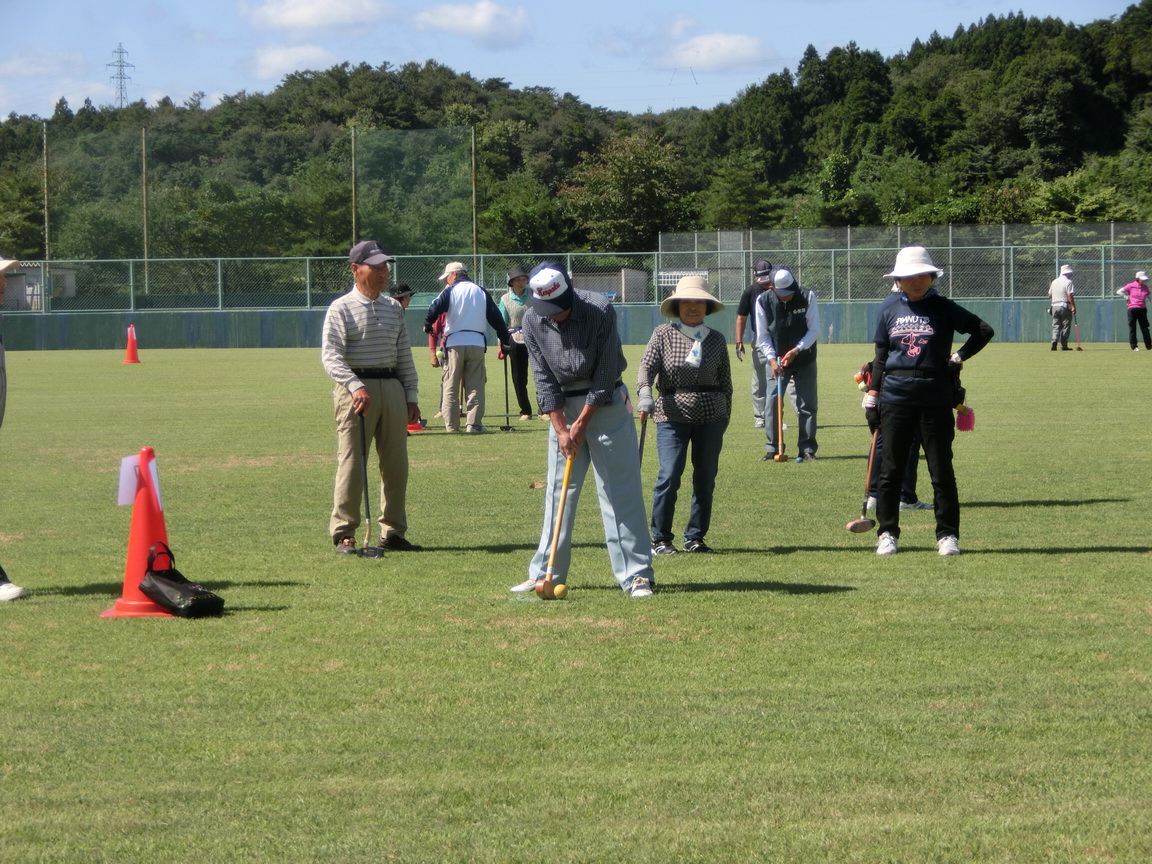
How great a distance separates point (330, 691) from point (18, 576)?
141 inches

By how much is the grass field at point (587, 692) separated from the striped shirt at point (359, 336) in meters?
1.26

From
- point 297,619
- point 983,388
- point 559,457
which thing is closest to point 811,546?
point 559,457

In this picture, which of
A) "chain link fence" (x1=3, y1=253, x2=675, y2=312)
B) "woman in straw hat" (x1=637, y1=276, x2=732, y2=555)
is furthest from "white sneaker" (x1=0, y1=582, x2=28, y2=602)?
"chain link fence" (x1=3, y1=253, x2=675, y2=312)

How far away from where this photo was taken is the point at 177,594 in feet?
23.7

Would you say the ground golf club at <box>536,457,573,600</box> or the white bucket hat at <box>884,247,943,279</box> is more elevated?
the white bucket hat at <box>884,247,943,279</box>

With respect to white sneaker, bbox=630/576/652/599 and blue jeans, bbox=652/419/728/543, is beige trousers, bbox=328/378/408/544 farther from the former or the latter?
white sneaker, bbox=630/576/652/599

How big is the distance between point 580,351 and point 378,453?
8.32 feet

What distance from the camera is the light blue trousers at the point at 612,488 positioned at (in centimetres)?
743

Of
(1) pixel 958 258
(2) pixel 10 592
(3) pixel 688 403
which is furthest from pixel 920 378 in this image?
(1) pixel 958 258

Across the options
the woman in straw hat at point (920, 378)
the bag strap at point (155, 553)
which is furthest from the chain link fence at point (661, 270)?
the bag strap at point (155, 553)

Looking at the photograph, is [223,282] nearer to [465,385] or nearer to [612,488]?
[465,385]

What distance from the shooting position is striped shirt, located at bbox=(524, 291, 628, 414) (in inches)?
287

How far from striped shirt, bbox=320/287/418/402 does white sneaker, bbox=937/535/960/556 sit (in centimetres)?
364

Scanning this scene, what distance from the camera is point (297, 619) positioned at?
722 centimetres
